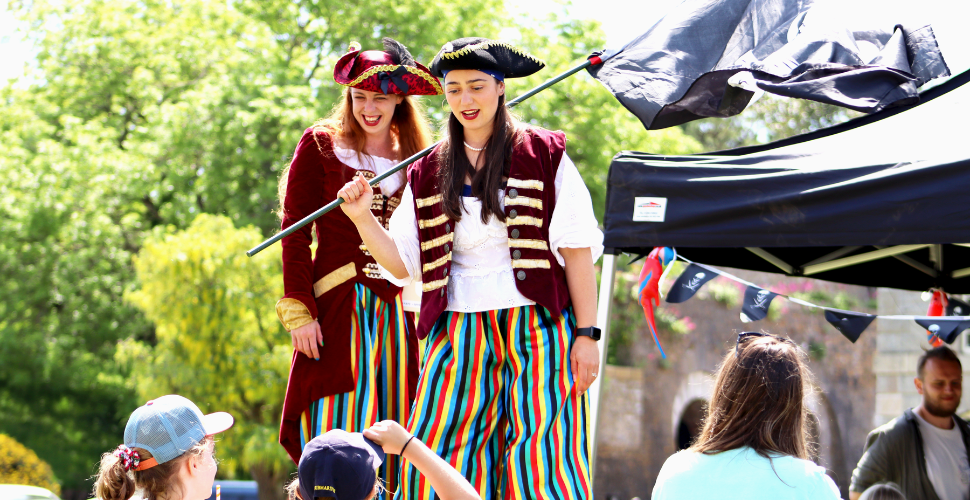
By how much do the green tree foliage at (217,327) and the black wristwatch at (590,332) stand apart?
7748 millimetres

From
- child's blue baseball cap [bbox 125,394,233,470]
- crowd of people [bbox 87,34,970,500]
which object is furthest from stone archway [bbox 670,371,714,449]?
child's blue baseball cap [bbox 125,394,233,470]

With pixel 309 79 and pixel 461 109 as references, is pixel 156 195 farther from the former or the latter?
pixel 461 109

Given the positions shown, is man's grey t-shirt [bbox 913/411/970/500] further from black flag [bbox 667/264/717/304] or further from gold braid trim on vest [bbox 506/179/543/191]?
gold braid trim on vest [bbox 506/179/543/191]

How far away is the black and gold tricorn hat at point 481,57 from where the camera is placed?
2.62m

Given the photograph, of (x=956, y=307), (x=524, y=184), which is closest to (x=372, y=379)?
(x=524, y=184)

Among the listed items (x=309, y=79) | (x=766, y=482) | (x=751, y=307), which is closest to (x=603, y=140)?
(x=309, y=79)

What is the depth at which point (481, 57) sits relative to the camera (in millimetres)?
2613

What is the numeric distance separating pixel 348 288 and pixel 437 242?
62cm

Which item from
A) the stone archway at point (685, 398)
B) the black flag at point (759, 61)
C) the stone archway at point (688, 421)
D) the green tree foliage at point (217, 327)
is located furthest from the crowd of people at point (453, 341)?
the stone archway at point (688, 421)

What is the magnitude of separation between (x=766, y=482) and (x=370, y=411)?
1.50 metres

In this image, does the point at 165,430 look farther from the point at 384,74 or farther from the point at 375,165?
the point at 384,74

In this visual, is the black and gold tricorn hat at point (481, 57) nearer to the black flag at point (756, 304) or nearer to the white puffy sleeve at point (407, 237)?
the white puffy sleeve at point (407, 237)

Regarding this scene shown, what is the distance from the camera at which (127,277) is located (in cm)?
1383

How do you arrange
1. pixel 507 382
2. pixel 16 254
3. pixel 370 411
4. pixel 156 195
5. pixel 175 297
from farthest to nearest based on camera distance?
1. pixel 156 195
2. pixel 16 254
3. pixel 175 297
4. pixel 370 411
5. pixel 507 382
